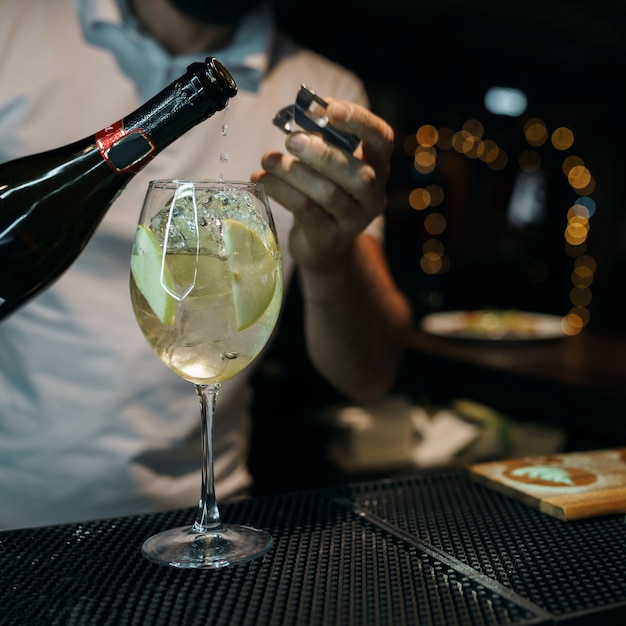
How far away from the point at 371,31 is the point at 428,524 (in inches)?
212

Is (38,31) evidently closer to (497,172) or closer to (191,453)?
(191,453)

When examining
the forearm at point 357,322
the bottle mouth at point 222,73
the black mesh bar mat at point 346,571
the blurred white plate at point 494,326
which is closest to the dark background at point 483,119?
the blurred white plate at point 494,326

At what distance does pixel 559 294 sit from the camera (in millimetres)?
7129

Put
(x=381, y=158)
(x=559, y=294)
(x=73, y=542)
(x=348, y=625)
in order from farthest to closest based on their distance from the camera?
(x=559, y=294)
(x=381, y=158)
(x=73, y=542)
(x=348, y=625)

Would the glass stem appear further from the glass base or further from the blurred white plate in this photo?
the blurred white plate

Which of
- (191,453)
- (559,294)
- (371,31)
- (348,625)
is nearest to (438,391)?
(191,453)

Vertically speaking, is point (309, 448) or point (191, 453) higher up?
point (191, 453)

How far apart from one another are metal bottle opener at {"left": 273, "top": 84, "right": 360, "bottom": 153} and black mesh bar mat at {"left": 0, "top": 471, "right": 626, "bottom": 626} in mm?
494

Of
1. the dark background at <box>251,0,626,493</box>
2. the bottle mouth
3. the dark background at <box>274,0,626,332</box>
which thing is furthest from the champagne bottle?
the dark background at <box>274,0,626,332</box>

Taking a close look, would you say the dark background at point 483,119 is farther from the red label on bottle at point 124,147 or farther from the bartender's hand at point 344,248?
the red label on bottle at point 124,147

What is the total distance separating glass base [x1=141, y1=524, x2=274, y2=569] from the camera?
0.76 m

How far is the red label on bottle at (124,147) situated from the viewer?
0.85 metres

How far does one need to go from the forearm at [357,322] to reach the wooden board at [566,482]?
53cm

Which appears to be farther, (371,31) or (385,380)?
(371,31)
